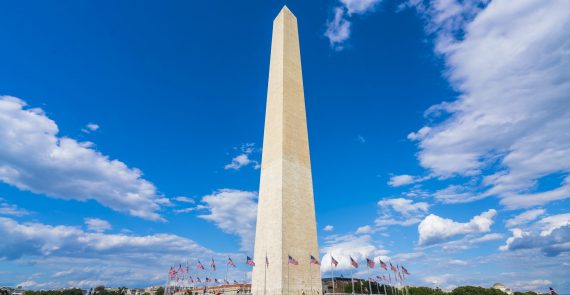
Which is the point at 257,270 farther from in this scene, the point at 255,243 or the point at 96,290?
the point at 96,290

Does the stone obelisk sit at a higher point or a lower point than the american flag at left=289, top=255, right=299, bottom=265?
higher

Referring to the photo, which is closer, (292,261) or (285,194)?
(292,261)

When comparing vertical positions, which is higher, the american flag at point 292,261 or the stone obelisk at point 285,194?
the stone obelisk at point 285,194

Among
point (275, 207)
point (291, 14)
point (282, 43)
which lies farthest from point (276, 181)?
point (291, 14)

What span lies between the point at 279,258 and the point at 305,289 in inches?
162

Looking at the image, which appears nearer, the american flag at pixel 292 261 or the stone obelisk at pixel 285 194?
the american flag at pixel 292 261

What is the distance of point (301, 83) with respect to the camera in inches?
1596

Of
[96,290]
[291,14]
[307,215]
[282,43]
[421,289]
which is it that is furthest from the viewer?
[96,290]

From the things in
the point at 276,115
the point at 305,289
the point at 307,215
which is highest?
the point at 276,115

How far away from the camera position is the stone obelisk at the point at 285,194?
29.5 meters

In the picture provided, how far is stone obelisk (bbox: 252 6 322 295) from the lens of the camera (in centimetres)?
2952

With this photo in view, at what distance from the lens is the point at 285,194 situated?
103ft

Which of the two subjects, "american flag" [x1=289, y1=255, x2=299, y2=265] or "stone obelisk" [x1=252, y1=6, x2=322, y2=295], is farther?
"stone obelisk" [x1=252, y1=6, x2=322, y2=295]

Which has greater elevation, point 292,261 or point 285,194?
point 285,194
